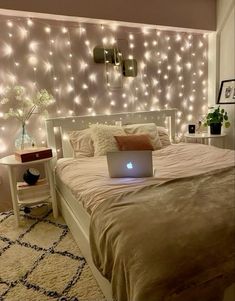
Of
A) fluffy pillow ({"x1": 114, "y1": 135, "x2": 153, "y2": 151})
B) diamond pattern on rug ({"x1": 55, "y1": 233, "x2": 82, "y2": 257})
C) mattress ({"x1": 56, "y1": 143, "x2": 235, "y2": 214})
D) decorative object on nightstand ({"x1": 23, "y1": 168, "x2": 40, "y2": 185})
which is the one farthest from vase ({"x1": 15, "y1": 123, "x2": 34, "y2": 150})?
diamond pattern on rug ({"x1": 55, "y1": 233, "x2": 82, "y2": 257})

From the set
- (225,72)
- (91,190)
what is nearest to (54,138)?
(91,190)

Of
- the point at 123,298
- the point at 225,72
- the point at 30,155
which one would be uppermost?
the point at 225,72

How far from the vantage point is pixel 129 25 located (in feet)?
9.09

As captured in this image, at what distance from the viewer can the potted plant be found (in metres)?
3.05

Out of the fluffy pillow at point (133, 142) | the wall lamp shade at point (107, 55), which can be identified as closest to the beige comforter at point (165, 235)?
the fluffy pillow at point (133, 142)

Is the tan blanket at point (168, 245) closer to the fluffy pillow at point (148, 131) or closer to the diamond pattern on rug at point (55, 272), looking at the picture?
the diamond pattern on rug at point (55, 272)

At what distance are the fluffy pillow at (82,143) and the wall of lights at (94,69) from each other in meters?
0.33

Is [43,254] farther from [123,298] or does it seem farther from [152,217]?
[152,217]

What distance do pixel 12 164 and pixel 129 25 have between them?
202 centimetres

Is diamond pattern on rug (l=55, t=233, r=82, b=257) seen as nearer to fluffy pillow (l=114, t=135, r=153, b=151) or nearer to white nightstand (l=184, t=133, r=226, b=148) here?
fluffy pillow (l=114, t=135, r=153, b=151)

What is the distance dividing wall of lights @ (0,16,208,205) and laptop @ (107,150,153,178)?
1.29 m

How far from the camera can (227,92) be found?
10.4 feet

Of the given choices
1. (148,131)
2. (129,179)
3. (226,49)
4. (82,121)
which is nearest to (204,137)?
(148,131)

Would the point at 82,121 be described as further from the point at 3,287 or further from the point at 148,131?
the point at 3,287
